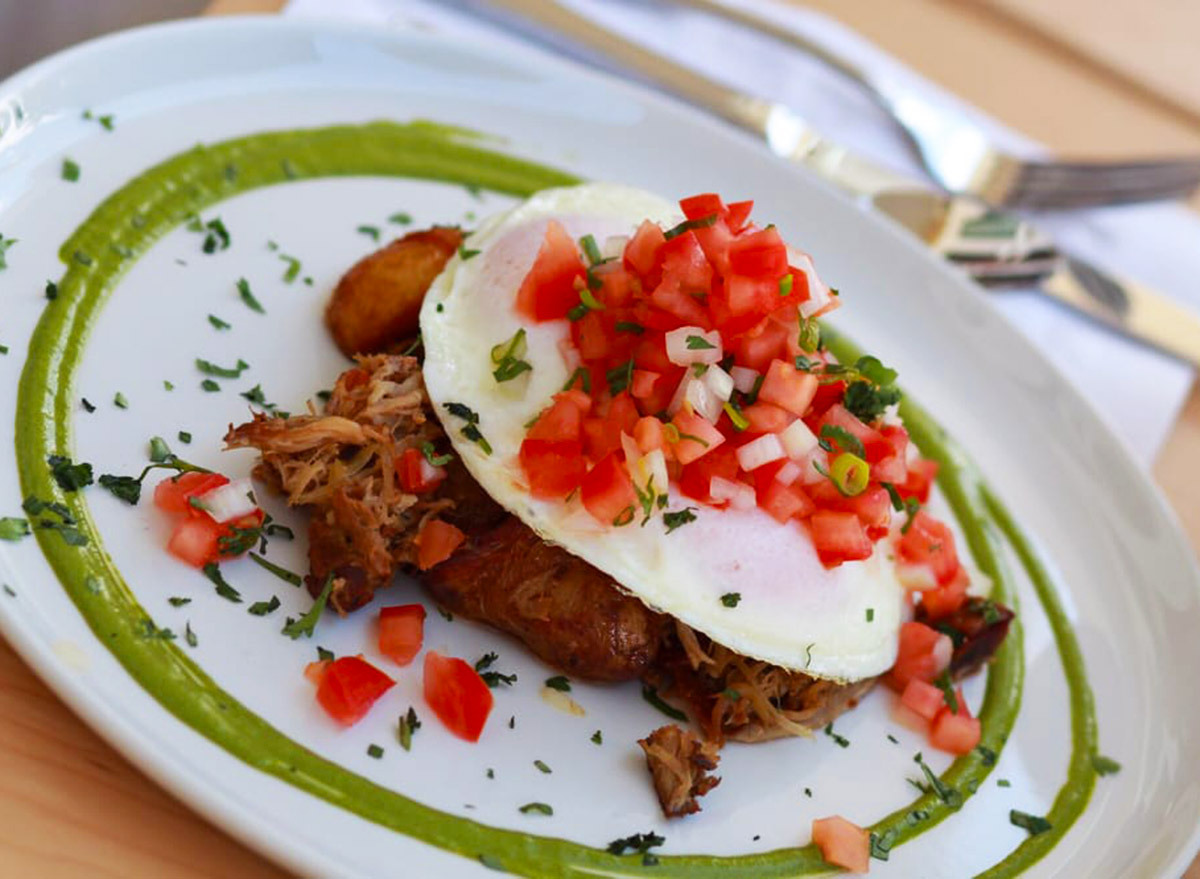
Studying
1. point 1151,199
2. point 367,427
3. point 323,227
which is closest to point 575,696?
point 367,427

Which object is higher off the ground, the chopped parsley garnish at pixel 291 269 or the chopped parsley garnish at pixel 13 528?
the chopped parsley garnish at pixel 291 269

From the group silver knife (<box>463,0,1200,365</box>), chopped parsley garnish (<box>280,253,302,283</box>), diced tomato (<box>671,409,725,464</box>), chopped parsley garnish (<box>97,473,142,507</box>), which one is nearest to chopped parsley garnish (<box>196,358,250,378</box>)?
chopped parsley garnish (<box>280,253,302,283</box>)

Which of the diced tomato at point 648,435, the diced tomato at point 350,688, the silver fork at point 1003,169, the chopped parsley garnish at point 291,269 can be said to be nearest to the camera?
the diced tomato at point 350,688

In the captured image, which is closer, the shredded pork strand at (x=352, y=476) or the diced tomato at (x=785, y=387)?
the shredded pork strand at (x=352, y=476)

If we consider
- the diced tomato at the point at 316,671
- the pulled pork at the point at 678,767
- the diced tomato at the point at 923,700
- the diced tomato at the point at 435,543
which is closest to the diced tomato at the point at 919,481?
the diced tomato at the point at 923,700

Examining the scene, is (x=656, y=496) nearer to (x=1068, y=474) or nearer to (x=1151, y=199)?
(x=1068, y=474)

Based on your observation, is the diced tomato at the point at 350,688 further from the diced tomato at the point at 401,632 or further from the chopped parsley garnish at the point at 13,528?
the chopped parsley garnish at the point at 13,528
